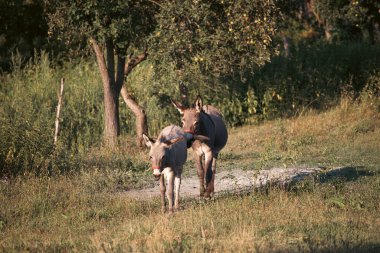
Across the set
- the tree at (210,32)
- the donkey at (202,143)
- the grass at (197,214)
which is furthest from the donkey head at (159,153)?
the tree at (210,32)

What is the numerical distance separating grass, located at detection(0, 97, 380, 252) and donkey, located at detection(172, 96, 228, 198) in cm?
52

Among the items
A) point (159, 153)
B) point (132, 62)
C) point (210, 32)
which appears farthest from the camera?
point (132, 62)

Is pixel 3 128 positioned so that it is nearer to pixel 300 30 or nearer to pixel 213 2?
pixel 213 2

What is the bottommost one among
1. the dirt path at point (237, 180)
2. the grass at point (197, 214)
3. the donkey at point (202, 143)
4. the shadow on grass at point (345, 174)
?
the shadow on grass at point (345, 174)

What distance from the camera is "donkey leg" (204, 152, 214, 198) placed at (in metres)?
13.2

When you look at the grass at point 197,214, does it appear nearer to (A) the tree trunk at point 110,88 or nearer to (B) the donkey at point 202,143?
(B) the donkey at point 202,143

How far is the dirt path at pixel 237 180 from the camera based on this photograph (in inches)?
563

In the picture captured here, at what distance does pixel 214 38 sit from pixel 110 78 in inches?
170

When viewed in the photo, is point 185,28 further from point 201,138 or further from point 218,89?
point 218,89

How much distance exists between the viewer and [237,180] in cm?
1515

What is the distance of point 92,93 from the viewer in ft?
82.5

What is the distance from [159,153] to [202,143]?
7.89 feet

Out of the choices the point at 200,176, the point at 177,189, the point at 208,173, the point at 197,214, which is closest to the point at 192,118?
the point at 208,173

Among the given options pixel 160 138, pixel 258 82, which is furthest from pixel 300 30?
pixel 160 138
